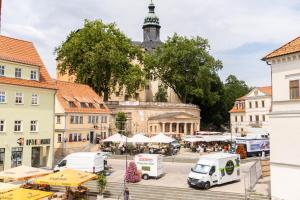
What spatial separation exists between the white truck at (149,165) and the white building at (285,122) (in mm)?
9913

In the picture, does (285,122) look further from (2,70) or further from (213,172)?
(2,70)

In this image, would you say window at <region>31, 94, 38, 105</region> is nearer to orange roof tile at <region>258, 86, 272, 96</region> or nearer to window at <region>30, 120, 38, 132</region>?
window at <region>30, 120, 38, 132</region>

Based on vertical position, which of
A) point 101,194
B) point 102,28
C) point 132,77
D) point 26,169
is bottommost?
point 101,194

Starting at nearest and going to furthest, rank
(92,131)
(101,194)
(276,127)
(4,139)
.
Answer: (276,127) → (101,194) → (4,139) → (92,131)

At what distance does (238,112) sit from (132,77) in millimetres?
29227

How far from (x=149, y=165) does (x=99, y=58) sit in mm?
38368

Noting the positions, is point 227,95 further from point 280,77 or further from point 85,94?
point 280,77

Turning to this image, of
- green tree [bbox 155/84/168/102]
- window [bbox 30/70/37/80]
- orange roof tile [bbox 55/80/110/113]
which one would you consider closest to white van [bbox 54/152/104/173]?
window [bbox 30/70/37/80]

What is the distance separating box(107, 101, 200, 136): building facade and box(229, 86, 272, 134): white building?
1157 cm

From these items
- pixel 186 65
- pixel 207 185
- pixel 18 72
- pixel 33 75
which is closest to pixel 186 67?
pixel 186 65

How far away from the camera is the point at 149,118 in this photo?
72.6 m

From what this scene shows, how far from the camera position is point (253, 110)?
81.1 meters

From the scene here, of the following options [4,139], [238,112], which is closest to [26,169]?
[4,139]

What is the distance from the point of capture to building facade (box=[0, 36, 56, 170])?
118ft
